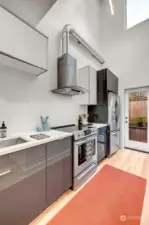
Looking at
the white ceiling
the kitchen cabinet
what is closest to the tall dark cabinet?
the kitchen cabinet

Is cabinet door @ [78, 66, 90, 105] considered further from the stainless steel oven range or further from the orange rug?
the orange rug

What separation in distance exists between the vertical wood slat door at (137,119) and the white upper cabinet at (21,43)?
3.32 meters

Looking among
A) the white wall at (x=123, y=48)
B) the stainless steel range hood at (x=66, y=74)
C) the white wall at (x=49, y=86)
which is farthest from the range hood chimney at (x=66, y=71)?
the white wall at (x=123, y=48)

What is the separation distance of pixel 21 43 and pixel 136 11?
4496mm

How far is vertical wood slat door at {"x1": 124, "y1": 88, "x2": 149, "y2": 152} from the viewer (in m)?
3.92

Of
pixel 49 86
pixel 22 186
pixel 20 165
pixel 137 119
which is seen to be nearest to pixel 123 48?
pixel 137 119

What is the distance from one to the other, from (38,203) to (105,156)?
7.90ft

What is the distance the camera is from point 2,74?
72.4 inches

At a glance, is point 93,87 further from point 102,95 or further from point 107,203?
point 107,203

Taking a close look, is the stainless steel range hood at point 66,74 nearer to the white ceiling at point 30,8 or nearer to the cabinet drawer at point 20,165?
the white ceiling at point 30,8

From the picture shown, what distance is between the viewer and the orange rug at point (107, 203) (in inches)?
58.2

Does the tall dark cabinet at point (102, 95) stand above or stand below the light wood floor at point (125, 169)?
above

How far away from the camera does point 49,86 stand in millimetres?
2609

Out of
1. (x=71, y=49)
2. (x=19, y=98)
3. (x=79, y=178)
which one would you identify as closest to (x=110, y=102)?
(x=71, y=49)
